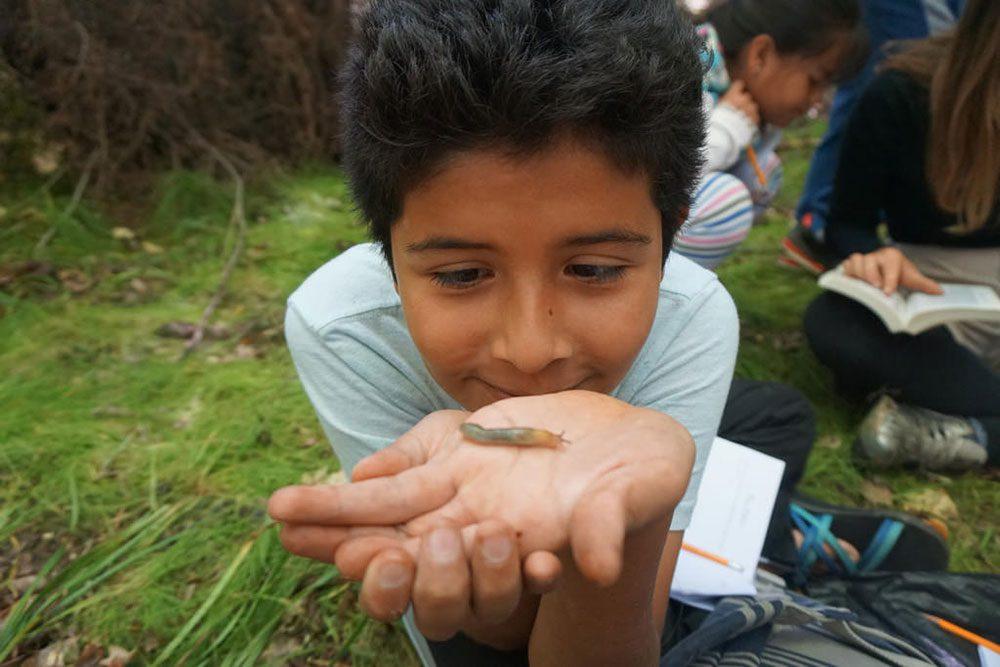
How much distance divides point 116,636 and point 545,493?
2.29 meters

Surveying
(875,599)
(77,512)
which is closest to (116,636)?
(77,512)

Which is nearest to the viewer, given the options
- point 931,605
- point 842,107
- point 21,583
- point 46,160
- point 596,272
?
point 596,272

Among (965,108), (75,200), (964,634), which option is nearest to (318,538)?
(964,634)

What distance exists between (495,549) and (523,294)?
2.08ft

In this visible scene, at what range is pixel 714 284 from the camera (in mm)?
2328

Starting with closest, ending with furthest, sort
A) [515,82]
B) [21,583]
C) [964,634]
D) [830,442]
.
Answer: [515,82] → [964,634] → [21,583] → [830,442]

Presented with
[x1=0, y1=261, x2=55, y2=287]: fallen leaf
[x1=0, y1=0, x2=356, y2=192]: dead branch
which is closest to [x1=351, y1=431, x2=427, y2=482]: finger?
[x1=0, y1=261, x2=55, y2=287]: fallen leaf

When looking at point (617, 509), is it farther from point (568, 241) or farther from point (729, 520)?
point (729, 520)

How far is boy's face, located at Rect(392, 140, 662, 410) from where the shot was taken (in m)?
1.50

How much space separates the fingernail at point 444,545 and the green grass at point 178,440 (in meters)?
1.86

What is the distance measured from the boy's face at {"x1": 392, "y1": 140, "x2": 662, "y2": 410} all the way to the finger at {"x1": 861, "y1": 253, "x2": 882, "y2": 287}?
107 inches

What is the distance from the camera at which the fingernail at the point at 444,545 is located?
110cm

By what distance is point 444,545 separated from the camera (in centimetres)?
112

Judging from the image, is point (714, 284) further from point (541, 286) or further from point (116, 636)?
point (116, 636)
